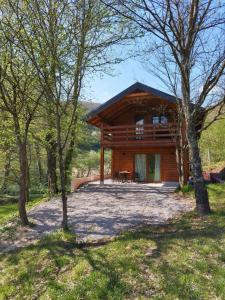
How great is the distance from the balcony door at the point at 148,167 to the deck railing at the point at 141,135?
4.17ft

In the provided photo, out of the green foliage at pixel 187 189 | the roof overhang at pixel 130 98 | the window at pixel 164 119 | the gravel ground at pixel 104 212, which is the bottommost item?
the gravel ground at pixel 104 212

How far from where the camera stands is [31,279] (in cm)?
732

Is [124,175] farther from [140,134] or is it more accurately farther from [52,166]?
[52,166]

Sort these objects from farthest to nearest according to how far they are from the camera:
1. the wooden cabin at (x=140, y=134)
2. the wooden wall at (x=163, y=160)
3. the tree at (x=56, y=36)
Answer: the wooden wall at (x=163, y=160), the wooden cabin at (x=140, y=134), the tree at (x=56, y=36)

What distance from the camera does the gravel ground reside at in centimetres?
1010

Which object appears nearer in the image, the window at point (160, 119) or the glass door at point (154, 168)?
the glass door at point (154, 168)

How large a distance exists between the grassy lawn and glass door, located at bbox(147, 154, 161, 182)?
1186 centimetres

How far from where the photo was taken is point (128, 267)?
696 cm

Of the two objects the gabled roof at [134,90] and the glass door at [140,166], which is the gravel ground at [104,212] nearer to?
the glass door at [140,166]

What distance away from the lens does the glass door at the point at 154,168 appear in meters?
21.3

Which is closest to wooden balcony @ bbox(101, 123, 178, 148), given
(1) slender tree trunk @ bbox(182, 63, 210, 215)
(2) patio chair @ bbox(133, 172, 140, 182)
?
(2) patio chair @ bbox(133, 172, 140, 182)

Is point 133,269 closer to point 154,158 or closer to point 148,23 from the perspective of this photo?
point 148,23

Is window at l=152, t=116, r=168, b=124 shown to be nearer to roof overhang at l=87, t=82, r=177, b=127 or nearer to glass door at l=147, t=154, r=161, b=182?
roof overhang at l=87, t=82, r=177, b=127

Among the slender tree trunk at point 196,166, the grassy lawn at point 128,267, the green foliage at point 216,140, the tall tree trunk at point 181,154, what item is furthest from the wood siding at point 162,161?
the green foliage at point 216,140
